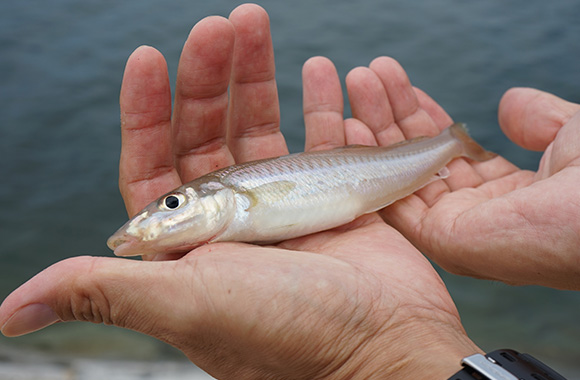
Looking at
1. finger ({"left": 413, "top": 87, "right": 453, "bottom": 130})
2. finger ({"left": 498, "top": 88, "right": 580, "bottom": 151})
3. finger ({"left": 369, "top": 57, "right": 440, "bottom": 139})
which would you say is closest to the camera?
finger ({"left": 498, "top": 88, "right": 580, "bottom": 151})

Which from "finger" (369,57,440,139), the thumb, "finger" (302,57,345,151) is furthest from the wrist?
"finger" (369,57,440,139)

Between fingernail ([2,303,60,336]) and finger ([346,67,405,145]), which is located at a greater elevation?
finger ([346,67,405,145])

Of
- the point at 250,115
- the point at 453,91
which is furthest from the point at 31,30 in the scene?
the point at 453,91

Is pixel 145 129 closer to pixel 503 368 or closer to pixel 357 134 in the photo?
pixel 357 134

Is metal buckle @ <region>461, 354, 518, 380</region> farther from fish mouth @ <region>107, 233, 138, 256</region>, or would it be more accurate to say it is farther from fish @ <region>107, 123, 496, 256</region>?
fish mouth @ <region>107, 233, 138, 256</region>

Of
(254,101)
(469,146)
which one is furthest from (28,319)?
(469,146)

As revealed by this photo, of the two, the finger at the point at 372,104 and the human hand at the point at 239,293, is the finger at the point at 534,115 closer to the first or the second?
the finger at the point at 372,104
